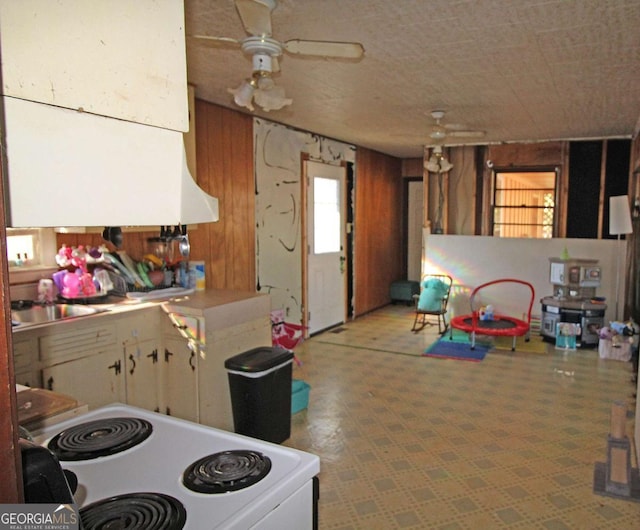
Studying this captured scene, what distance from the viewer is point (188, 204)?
3.21 feet

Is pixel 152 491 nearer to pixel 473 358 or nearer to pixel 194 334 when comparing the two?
pixel 194 334

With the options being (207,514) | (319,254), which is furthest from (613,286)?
(207,514)

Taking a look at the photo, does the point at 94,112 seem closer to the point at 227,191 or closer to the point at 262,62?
the point at 262,62

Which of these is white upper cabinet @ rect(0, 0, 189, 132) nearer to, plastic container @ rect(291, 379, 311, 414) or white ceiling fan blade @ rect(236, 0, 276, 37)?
white ceiling fan blade @ rect(236, 0, 276, 37)

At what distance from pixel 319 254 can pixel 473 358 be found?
218 centimetres

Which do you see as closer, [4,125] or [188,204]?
[4,125]

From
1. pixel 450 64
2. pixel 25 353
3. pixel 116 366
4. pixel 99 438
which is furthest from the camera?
A: pixel 450 64

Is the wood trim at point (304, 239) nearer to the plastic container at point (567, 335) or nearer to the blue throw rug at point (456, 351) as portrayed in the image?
the blue throw rug at point (456, 351)

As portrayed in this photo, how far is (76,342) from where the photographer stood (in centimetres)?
276

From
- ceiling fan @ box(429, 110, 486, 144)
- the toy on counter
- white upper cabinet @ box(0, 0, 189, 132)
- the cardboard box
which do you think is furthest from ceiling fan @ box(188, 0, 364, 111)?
the cardboard box

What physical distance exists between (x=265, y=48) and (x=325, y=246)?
412cm

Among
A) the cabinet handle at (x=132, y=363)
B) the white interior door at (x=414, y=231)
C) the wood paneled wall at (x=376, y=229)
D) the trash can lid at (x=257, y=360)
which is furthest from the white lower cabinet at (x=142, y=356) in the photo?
the white interior door at (x=414, y=231)

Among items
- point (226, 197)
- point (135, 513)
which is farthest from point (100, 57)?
point (226, 197)

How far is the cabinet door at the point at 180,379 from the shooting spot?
126 inches
